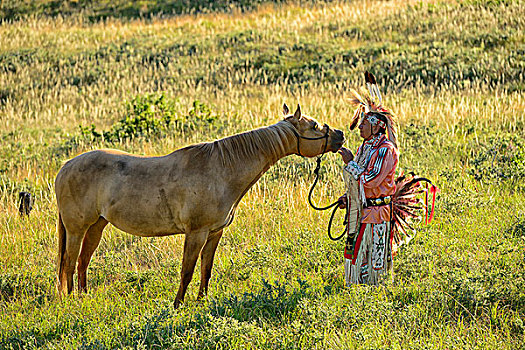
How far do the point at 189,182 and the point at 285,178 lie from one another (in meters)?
4.39

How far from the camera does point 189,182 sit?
536cm

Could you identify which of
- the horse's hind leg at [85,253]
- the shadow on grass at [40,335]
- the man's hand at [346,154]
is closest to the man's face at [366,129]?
the man's hand at [346,154]

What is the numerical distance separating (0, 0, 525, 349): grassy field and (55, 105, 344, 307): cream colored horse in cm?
77

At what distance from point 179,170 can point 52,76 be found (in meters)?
19.0

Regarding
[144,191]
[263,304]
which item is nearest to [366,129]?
[263,304]

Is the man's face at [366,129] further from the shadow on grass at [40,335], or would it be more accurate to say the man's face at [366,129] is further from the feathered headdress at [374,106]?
the shadow on grass at [40,335]

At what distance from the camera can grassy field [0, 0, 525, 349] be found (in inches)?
200

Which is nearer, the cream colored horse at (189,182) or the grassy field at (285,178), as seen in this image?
the grassy field at (285,178)

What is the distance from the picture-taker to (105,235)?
307 inches

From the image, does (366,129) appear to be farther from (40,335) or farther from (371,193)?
(40,335)

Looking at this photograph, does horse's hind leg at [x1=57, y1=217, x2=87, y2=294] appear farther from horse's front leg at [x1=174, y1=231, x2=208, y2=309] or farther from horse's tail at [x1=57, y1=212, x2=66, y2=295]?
horse's front leg at [x1=174, y1=231, x2=208, y2=309]

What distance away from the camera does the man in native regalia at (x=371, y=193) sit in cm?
553

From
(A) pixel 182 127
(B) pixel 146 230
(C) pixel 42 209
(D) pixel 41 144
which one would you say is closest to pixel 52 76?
(D) pixel 41 144

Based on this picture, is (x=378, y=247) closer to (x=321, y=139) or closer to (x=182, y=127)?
(x=321, y=139)
